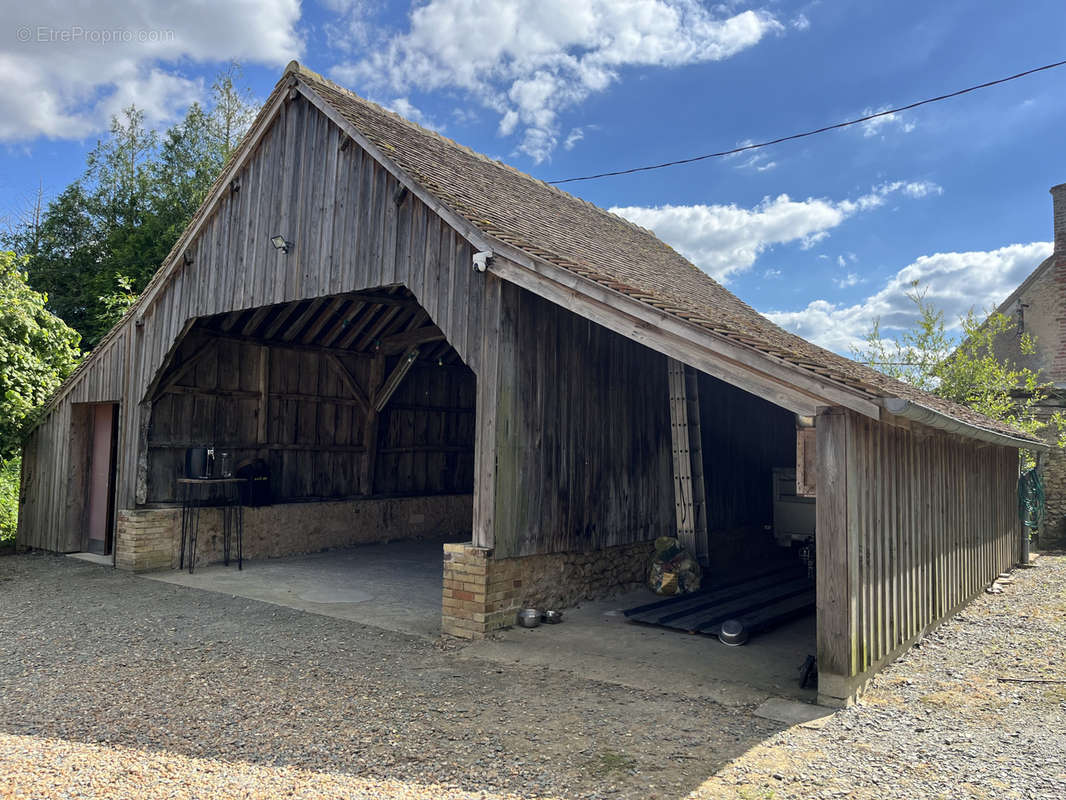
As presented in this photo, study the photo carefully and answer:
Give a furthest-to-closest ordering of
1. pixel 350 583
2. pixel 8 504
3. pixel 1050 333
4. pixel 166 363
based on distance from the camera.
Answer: pixel 1050 333 < pixel 8 504 < pixel 166 363 < pixel 350 583

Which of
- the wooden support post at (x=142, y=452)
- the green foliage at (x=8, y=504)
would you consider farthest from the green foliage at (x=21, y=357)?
the wooden support post at (x=142, y=452)

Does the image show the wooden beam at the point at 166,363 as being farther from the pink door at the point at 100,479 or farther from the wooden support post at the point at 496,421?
the wooden support post at the point at 496,421

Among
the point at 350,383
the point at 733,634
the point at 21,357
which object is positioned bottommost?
the point at 733,634

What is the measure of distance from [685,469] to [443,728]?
5.29 metres

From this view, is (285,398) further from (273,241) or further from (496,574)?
(496,574)

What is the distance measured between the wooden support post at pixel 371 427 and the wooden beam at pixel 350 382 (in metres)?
0.09

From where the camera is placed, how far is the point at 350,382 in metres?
12.5

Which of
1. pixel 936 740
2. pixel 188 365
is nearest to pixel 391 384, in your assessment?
pixel 188 365

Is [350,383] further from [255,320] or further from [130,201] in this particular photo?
[130,201]

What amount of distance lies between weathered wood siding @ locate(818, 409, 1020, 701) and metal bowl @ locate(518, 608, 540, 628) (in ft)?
8.75

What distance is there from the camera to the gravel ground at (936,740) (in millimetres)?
3709

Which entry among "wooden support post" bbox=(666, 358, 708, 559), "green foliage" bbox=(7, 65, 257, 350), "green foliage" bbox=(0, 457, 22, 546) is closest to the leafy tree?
"green foliage" bbox=(7, 65, 257, 350)

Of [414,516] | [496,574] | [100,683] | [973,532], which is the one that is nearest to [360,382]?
[414,516]

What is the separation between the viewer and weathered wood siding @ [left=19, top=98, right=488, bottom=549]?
24.1 ft
